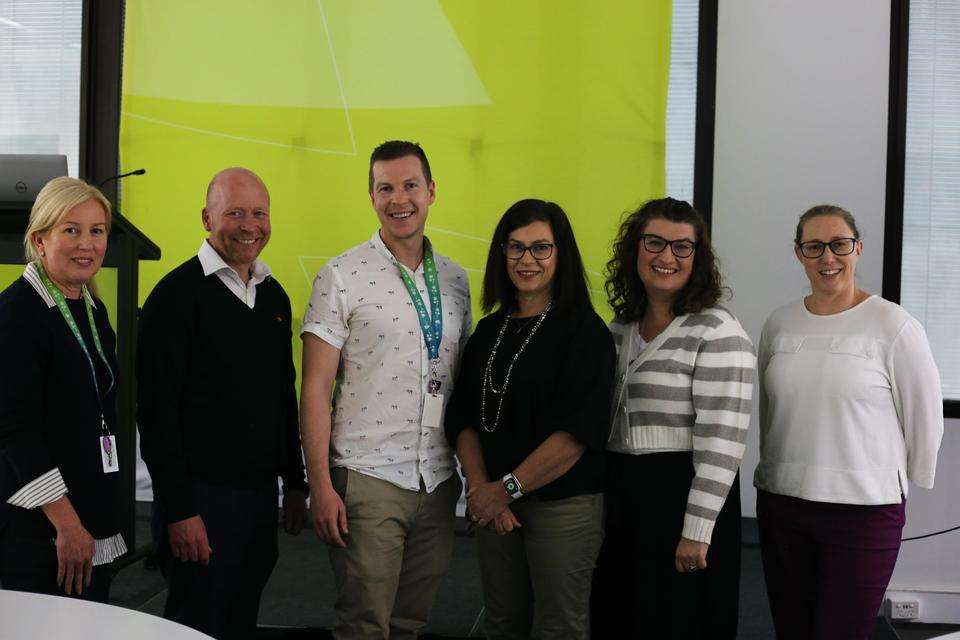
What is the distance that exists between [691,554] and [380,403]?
914mm

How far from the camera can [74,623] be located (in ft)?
4.13

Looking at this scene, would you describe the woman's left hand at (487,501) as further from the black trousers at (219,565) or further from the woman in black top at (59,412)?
the woman in black top at (59,412)

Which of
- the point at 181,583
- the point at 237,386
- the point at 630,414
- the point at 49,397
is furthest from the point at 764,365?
the point at 49,397

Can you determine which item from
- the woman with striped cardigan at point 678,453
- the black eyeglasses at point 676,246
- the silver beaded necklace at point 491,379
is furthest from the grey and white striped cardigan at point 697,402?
the silver beaded necklace at point 491,379

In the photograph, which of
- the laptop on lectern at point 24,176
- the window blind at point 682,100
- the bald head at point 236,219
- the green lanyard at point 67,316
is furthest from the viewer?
the window blind at point 682,100

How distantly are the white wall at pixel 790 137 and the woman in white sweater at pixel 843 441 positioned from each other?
1.63m

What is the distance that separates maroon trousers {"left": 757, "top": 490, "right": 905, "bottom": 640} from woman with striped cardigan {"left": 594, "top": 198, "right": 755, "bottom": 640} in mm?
242

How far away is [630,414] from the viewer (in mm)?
2264

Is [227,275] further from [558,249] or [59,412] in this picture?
[558,249]

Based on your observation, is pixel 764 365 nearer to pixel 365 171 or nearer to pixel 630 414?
pixel 630 414

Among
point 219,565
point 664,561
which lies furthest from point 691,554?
point 219,565

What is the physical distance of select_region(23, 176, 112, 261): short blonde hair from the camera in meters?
2.07

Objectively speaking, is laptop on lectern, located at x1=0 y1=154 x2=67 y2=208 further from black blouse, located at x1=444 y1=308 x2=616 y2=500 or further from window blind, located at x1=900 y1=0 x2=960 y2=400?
window blind, located at x1=900 y1=0 x2=960 y2=400

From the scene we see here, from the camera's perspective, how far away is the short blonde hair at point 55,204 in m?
2.07
